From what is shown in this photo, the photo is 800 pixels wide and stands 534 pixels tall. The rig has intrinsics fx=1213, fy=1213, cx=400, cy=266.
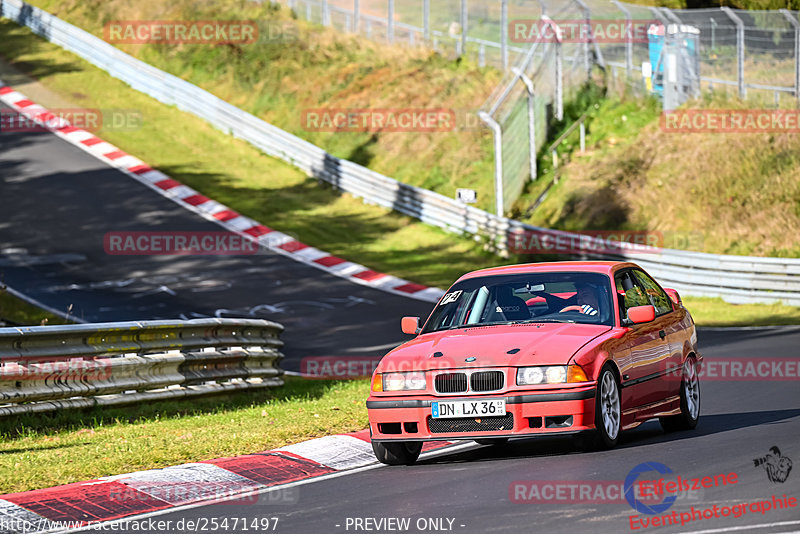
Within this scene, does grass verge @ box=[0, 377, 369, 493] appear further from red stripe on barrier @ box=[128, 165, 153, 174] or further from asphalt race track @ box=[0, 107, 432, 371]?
red stripe on barrier @ box=[128, 165, 153, 174]

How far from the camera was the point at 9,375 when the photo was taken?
10602 millimetres

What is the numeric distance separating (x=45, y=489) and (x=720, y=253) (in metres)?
21.2

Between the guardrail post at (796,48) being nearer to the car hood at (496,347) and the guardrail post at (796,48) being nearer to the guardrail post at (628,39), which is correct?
the guardrail post at (628,39)

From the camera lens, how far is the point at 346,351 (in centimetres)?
1884

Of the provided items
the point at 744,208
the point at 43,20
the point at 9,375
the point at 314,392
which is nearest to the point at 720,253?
the point at 744,208

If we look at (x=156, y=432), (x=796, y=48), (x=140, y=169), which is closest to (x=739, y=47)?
(x=796, y=48)

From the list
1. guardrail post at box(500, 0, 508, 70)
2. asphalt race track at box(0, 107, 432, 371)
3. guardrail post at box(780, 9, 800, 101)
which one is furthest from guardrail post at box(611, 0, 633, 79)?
asphalt race track at box(0, 107, 432, 371)

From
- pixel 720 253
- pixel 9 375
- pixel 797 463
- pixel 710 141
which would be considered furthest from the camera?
pixel 710 141

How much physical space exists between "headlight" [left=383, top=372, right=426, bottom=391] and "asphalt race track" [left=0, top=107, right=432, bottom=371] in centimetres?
873

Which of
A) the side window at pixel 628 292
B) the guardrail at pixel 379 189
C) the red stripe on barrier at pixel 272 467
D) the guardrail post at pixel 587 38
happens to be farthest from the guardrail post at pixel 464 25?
the red stripe on barrier at pixel 272 467

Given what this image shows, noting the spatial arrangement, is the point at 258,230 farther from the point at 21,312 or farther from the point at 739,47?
the point at 739,47

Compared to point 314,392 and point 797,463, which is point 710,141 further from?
point 797,463

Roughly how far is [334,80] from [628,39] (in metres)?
12.0

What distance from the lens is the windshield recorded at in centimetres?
969
